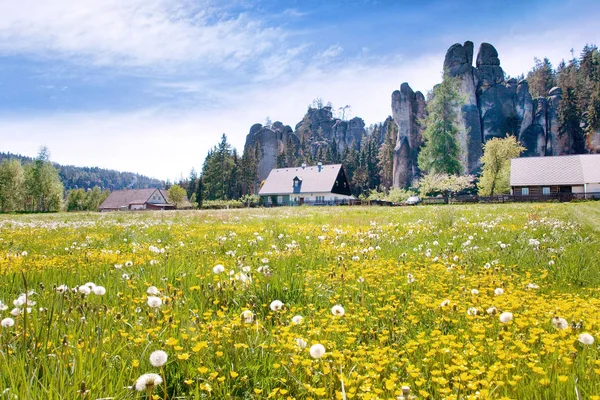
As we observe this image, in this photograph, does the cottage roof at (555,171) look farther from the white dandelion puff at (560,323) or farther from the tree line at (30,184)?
the tree line at (30,184)

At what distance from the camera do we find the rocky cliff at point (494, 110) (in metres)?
83.9

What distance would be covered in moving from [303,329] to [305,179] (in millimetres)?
86444

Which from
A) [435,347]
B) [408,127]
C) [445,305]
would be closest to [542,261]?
[445,305]

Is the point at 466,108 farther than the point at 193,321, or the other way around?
the point at 466,108

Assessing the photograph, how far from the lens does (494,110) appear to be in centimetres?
8438

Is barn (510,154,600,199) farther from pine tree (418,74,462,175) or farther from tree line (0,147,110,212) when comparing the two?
tree line (0,147,110,212)

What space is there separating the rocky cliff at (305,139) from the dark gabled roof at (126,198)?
34801 mm

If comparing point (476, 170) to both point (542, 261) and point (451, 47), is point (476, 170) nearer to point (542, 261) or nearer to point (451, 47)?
point (451, 47)

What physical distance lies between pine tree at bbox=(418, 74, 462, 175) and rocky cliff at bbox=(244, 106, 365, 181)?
2106 inches

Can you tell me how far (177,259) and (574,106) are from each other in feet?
339

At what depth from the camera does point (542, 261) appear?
6270mm

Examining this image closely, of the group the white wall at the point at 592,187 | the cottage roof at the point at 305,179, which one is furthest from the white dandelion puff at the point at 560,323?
the cottage roof at the point at 305,179

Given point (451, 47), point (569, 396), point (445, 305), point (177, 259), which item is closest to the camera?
point (569, 396)

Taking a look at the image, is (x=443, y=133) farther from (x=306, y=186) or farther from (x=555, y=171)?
(x=306, y=186)
